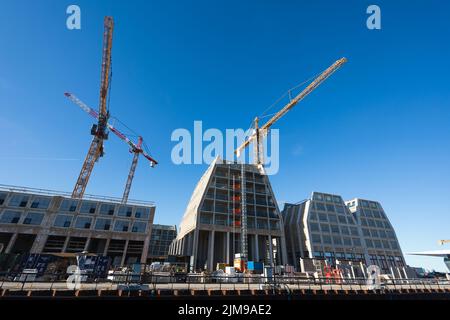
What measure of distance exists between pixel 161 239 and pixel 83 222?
165 feet

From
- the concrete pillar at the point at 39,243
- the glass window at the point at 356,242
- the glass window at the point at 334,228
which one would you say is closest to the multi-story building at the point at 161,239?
the concrete pillar at the point at 39,243

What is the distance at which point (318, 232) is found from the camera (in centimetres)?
6322

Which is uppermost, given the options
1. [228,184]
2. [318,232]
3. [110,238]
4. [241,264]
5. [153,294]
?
[228,184]

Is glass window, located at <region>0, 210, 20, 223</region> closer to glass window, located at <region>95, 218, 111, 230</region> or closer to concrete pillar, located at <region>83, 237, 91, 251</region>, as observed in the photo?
concrete pillar, located at <region>83, 237, 91, 251</region>

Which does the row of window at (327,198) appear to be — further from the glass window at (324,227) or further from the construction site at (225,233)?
the glass window at (324,227)

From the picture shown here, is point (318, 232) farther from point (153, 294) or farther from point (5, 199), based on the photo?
point (5, 199)

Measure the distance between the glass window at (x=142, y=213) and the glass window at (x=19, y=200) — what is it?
74.2 feet

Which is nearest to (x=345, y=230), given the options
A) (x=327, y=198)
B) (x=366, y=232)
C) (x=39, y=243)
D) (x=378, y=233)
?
(x=366, y=232)

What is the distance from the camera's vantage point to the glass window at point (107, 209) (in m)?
51.2

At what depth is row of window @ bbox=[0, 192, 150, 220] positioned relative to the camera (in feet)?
153

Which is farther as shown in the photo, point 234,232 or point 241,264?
point 234,232
